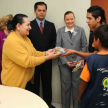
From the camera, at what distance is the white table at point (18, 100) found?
1.31m

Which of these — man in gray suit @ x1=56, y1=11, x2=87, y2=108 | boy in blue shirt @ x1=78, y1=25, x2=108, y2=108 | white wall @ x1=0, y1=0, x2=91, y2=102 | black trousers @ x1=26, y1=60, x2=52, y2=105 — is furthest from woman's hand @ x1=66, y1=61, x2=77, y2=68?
boy in blue shirt @ x1=78, y1=25, x2=108, y2=108

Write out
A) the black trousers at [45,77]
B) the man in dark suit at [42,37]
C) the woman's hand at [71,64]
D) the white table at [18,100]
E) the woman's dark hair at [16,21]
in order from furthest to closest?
the black trousers at [45,77], the man in dark suit at [42,37], the woman's hand at [71,64], the woman's dark hair at [16,21], the white table at [18,100]

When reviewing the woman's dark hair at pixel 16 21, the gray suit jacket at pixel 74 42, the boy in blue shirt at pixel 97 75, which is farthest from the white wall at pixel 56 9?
the boy in blue shirt at pixel 97 75

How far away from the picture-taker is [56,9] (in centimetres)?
292

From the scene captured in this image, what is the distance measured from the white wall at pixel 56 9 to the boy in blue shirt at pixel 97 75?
149 cm

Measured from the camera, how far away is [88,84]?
1493 mm

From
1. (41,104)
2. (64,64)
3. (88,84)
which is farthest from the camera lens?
(64,64)

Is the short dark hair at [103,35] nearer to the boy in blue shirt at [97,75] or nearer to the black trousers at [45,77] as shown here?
the boy in blue shirt at [97,75]

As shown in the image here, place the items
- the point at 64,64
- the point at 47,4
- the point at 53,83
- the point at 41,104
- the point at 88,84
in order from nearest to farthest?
the point at 41,104, the point at 88,84, the point at 64,64, the point at 47,4, the point at 53,83

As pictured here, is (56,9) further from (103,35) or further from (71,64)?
(103,35)

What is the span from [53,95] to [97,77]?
81.0 inches

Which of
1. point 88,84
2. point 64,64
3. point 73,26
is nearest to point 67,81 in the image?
point 64,64

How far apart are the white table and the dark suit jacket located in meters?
1.28

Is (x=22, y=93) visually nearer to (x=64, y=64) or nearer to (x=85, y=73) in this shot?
(x=85, y=73)
